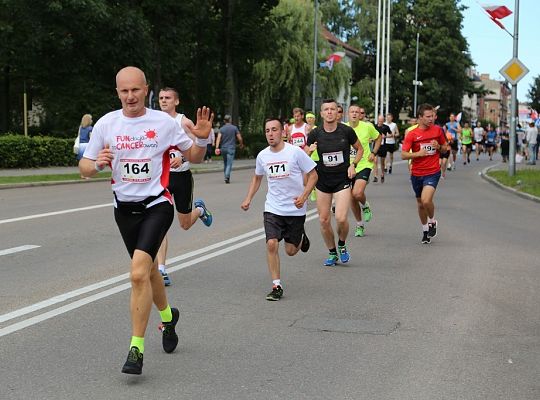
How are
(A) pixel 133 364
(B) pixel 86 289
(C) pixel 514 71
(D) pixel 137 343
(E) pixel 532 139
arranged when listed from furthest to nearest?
(E) pixel 532 139
(C) pixel 514 71
(B) pixel 86 289
(D) pixel 137 343
(A) pixel 133 364

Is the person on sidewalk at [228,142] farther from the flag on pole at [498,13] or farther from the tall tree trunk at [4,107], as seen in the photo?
the tall tree trunk at [4,107]

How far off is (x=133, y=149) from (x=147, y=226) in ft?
1.60

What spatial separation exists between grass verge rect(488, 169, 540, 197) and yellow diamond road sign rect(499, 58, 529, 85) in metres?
2.92

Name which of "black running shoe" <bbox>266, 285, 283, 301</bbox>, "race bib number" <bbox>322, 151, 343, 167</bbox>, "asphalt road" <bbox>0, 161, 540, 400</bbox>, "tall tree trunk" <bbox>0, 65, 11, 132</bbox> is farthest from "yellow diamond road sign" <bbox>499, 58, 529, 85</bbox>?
"tall tree trunk" <bbox>0, 65, 11, 132</bbox>

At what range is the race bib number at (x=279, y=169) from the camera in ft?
26.4

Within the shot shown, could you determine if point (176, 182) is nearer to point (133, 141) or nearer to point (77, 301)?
point (77, 301)

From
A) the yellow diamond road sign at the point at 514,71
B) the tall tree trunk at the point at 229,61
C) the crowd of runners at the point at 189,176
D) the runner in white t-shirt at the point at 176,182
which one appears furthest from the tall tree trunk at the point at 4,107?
the runner in white t-shirt at the point at 176,182

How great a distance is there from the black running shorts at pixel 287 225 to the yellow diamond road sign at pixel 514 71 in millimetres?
19081

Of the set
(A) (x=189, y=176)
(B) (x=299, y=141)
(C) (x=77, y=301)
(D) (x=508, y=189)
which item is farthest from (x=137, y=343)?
(D) (x=508, y=189)

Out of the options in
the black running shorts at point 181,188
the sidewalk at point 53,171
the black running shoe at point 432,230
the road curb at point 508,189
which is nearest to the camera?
the black running shorts at point 181,188

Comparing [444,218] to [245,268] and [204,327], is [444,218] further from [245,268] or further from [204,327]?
[204,327]

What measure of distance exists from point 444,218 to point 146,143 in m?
10.7

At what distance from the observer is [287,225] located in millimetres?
8086

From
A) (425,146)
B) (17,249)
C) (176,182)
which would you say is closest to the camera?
(176,182)
